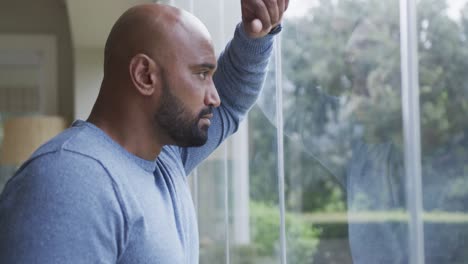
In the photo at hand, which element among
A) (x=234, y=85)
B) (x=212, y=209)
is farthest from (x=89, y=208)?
(x=212, y=209)

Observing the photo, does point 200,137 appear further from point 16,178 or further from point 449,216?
point 449,216

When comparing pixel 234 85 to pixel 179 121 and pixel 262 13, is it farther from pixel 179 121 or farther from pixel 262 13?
pixel 179 121

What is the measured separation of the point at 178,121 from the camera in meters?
1.33

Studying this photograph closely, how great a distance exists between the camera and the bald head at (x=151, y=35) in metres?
1.33

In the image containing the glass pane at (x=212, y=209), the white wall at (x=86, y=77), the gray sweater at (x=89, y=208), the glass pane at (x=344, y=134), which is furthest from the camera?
the white wall at (x=86, y=77)

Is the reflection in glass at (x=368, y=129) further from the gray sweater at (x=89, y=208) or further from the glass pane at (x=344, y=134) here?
the gray sweater at (x=89, y=208)

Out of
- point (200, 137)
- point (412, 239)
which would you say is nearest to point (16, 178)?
point (200, 137)

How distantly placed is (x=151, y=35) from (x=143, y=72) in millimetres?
64

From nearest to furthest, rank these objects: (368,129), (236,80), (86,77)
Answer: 1. (368,129)
2. (236,80)
3. (86,77)

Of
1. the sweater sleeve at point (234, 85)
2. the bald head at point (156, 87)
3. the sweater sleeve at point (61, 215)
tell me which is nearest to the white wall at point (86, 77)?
the sweater sleeve at point (234, 85)

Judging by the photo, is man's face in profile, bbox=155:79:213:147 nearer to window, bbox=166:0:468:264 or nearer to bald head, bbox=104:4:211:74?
bald head, bbox=104:4:211:74

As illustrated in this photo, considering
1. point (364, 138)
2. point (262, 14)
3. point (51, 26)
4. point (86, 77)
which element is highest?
point (51, 26)

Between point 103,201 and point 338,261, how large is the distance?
57cm

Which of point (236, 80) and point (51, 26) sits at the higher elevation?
point (51, 26)
